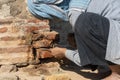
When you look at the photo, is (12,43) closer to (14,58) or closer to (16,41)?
(16,41)

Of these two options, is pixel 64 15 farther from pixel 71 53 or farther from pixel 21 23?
pixel 21 23

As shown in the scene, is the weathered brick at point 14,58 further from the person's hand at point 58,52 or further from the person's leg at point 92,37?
the person's leg at point 92,37

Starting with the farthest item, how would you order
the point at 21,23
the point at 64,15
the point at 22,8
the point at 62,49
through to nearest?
the point at 22,8 < the point at 21,23 < the point at 62,49 < the point at 64,15

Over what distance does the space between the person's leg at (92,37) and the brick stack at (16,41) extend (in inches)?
33.8

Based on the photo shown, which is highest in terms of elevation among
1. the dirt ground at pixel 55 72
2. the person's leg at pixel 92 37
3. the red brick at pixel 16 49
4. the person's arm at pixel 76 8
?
the person's arm at pixel 76 8

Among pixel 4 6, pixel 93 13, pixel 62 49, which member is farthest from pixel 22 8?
pixel 93 13

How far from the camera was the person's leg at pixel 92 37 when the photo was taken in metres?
3.36

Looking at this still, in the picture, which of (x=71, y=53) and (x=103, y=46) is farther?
(x=71, y=53)

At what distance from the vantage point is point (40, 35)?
4117 millimetres

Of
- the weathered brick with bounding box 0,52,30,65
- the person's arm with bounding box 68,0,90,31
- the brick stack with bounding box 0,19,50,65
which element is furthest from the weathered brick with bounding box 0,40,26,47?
the person's arm with bounding box 68,0,90,31

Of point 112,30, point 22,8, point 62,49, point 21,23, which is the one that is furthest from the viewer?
point 22,8

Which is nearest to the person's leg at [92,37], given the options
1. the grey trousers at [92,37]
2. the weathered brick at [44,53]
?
the grey trousers at [92,37]

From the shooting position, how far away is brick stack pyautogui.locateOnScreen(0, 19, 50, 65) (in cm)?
409

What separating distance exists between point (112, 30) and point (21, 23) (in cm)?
128
